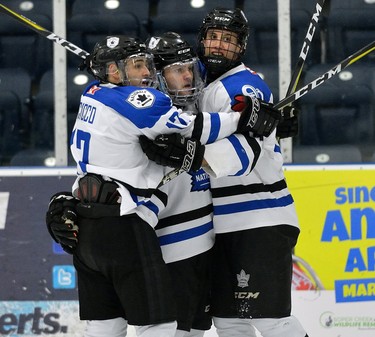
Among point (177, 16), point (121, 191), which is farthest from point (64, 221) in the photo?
point (177, 16)

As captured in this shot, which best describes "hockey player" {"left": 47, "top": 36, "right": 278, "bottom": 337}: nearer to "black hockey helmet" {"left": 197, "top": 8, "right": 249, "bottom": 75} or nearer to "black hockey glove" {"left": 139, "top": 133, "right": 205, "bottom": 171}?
"black hockey glove" {"left": 139, "top": 133, "right": 205, "bottom": 171}

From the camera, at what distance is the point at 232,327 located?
3.37m

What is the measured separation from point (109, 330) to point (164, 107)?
68 centimetres

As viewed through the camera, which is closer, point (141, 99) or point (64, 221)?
point (141, 99)

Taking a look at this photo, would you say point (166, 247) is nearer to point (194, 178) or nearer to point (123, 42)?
point (194, 178)

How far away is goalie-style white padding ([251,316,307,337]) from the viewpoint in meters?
3.29

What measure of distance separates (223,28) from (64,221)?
758mm

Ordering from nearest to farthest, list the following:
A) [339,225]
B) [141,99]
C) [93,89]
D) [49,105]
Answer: [141,99] < [93,89] < [339,225] < [49,105]

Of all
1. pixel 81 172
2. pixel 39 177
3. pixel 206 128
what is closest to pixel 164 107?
pixel 206 128

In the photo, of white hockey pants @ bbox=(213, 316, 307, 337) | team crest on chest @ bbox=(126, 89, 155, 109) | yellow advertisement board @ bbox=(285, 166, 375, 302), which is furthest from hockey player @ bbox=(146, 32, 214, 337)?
yellow advertisement board @ bbox=(285, 166, 375, 302)

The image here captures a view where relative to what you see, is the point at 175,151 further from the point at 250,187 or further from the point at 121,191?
the point at 250,187

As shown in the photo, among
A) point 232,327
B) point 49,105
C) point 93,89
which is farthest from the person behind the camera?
point 49,105

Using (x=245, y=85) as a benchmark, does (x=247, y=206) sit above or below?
below

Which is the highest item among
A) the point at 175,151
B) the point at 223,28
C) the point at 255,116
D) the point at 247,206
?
the point at 223,28
